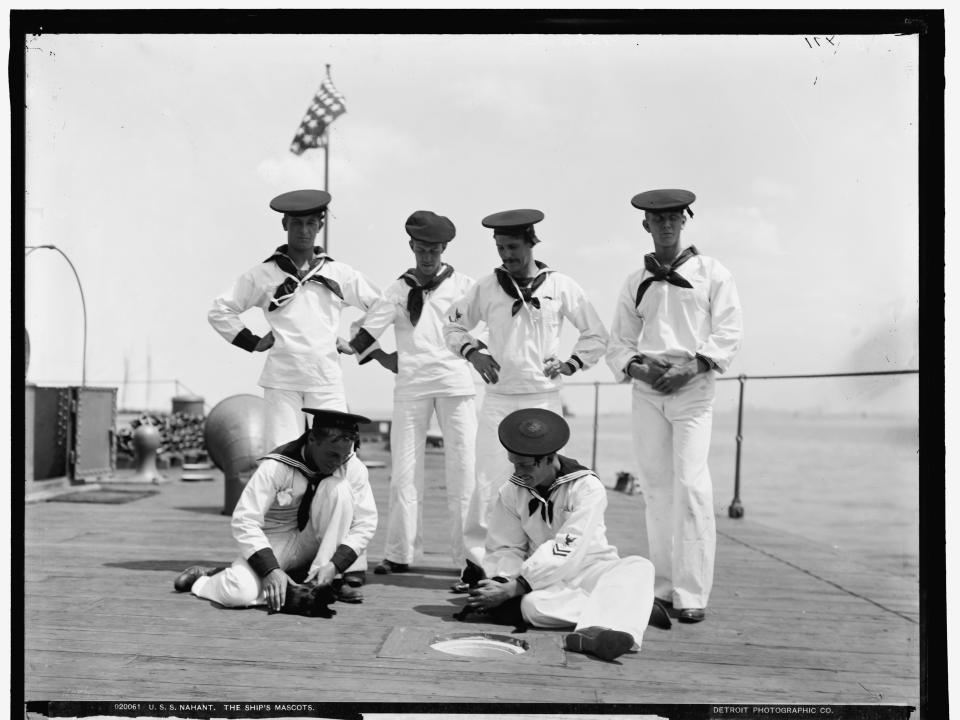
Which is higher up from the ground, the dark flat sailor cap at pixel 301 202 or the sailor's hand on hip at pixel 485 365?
the dark flat sailor cap at pixel 301 202

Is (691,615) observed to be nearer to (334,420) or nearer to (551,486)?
(551,486)

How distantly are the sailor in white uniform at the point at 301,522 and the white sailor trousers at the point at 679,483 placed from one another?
1304mm

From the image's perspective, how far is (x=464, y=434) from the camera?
219 inches

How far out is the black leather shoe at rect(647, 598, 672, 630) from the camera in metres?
4.35

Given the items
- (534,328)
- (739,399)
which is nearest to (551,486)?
(534,328)

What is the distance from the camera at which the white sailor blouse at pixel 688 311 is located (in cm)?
468

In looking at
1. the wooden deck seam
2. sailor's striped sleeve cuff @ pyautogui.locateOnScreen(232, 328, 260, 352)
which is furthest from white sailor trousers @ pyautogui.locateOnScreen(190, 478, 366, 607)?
the wooden deck seam

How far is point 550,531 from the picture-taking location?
4.52 metres

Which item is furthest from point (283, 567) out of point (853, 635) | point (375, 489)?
point (375, 489)

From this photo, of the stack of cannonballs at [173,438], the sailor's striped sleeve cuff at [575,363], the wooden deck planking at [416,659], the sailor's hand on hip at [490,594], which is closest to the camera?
the wooden deck planking at [416,659]

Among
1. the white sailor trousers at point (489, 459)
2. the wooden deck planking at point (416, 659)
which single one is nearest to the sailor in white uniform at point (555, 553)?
the wooden deck planking at point (416, 659)

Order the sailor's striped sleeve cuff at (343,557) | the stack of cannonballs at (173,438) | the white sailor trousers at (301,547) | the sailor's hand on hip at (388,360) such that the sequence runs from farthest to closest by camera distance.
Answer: the stack of cannonballs at (173,438) → the sailor's hand on hip at (388,360) → the sailor's striped sleeve cuff at (343,557) → the white sailor trousers at (301,547)

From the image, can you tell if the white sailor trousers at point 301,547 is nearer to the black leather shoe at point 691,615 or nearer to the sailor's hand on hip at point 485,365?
the sailor's hand on hip at point 485,365

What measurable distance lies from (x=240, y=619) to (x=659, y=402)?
6.84ft
